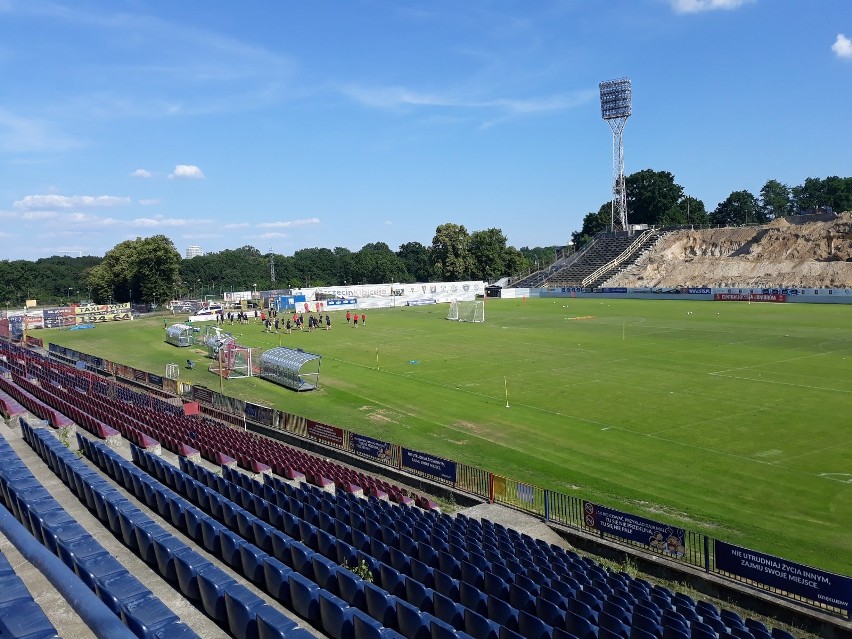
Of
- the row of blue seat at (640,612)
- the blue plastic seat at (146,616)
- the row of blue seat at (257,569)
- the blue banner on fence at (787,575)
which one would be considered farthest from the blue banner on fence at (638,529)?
the blue plastic seat at (146,616)

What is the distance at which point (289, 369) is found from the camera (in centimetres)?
4056

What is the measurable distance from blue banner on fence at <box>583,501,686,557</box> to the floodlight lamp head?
127 metres

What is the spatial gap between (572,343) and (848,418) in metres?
27.0

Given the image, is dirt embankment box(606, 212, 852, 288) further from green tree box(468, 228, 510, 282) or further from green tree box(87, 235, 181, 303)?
green tree box(87, 235, 181, 303)

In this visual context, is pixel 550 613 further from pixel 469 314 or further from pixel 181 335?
pixel 469 314

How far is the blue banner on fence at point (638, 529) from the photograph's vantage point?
1529 cm

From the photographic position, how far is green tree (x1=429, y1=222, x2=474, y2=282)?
14100 cm

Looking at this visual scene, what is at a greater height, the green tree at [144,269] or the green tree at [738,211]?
the green tree at [738,211]

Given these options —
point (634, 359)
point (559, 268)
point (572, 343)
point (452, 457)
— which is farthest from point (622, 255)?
point (452, 457)

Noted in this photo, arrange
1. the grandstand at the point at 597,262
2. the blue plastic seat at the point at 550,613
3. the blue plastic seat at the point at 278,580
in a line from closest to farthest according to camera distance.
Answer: the blue plastic seat at the point at 550,613 → the blue plastic seat at the point at 278,580 → the grandstand at the point at 597,262

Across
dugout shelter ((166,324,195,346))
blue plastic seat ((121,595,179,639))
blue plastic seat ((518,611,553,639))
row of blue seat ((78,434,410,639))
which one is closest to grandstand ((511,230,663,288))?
dugout shelter ((166,324,195,346))

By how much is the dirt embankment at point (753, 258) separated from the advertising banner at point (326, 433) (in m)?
94.2

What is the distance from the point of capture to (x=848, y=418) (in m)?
28.7

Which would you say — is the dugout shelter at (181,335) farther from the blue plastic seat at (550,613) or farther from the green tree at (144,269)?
the blue plastic seat at (550,613)
